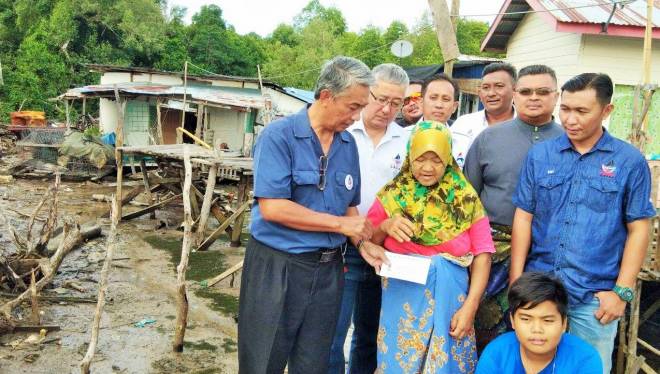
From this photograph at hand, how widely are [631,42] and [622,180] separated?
22.6 ft

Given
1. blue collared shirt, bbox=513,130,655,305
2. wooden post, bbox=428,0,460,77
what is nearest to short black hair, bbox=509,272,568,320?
blue collared shirt, bbox=513,130,655,305

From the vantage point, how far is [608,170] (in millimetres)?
2607

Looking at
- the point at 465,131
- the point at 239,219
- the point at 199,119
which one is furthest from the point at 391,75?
the point at 199,119

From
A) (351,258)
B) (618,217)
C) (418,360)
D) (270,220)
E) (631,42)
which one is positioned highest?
(631,42)

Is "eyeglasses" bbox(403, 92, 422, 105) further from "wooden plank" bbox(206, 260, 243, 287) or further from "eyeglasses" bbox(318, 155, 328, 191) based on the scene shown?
"wooden plank" bbox(206, 260, 243, 287)

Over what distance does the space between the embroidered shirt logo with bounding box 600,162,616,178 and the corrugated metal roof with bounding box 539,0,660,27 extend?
6147 mm

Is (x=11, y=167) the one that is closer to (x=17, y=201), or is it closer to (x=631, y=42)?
(x=17, y=201)

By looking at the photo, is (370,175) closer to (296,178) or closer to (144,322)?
(296,178)

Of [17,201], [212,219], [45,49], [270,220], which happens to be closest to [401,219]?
Result: [270,220]

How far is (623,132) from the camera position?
834cm

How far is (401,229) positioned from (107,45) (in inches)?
1139

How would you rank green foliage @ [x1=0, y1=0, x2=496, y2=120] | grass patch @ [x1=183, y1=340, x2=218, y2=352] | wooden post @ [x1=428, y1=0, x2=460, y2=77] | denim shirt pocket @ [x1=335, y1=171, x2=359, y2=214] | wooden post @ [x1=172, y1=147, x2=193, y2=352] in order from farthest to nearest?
green foliage @ [x1=0, y1=0, x2=496, y2=120] < wooden post @ [x1=428, y1=0, x2=460, y2=77] < grass patch @ [x1=183, y1=340, x2=218, y2=352] < wooden post @ [x1=172, y1=147, x2=193, y2=352] < denim shirt pocket @ [x1=335, y1=171, x2=359, y2=214]

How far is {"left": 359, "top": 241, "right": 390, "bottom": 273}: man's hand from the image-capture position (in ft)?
9.02

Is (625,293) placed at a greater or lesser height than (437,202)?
lesser
